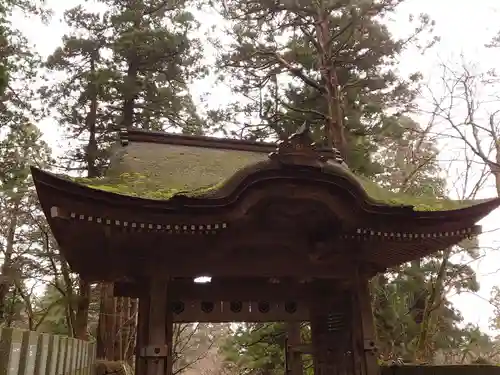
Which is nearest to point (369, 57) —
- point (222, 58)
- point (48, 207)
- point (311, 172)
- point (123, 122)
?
point (222, 58)

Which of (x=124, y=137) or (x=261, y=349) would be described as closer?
(x=124, y=137)

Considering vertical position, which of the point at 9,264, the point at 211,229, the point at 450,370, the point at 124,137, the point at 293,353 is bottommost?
the point at 450,370

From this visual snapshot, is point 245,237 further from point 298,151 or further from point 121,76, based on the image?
point 121,76

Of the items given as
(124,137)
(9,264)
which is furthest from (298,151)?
(9,264)

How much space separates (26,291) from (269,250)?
42.1 feet

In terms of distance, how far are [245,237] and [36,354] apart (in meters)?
2.91

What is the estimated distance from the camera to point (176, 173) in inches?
227

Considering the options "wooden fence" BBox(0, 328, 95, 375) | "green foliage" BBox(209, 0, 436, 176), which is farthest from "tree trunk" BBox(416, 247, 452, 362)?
"wooden fence" BBox(0, 328, 95, 375)

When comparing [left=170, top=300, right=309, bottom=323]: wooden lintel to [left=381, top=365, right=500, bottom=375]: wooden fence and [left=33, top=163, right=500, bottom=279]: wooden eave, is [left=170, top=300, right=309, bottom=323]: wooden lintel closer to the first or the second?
[left=33, top=163, right=500, bottom=279]: wooden eave

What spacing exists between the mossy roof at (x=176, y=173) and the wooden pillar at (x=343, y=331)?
1327mm

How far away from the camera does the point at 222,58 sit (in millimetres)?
12219

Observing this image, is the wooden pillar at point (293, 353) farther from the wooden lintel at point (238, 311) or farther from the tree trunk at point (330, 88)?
the tree trunk at point (330, 88)

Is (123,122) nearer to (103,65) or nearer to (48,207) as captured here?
(103,65)

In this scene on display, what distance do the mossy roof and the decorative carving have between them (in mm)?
440
